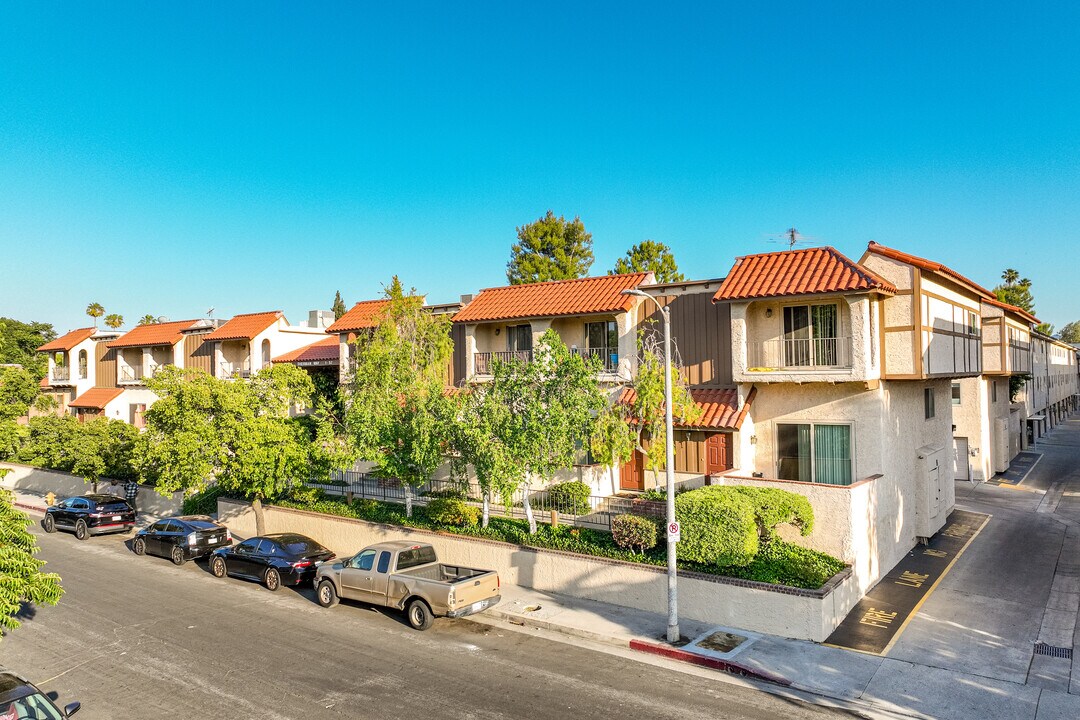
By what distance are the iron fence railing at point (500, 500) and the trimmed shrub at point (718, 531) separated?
3.29m

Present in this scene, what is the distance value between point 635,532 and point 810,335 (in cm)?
780

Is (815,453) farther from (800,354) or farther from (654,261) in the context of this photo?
(654,261)

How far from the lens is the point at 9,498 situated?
11.1 m

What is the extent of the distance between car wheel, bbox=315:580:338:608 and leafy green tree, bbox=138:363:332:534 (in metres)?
6.13

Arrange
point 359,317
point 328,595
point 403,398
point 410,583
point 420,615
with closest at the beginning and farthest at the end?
point 420,615 → point 410,583 → point 328,595 → point 403,398 → point 359,317

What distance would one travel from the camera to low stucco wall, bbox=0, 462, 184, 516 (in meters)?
31.4

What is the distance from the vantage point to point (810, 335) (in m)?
19.8

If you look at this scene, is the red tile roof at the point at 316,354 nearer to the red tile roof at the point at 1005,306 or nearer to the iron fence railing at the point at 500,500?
the iron fence railing at the point at 500,500

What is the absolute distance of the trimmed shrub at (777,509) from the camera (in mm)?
16219

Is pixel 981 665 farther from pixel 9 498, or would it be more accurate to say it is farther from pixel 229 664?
pixel 9 498

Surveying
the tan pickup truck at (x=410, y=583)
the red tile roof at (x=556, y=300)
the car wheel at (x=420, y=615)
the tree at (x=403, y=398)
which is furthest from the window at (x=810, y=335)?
the car wheel at (x=420, y=615)

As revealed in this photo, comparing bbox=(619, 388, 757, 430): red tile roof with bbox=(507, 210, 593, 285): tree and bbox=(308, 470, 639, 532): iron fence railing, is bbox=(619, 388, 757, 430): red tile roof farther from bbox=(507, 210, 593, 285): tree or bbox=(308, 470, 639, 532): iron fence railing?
bbox=(507, 210, 593, 285): tree

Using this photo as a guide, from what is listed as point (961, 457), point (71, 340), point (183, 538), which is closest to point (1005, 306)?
point (961, 457)

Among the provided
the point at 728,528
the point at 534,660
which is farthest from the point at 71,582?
the point at 728,528
